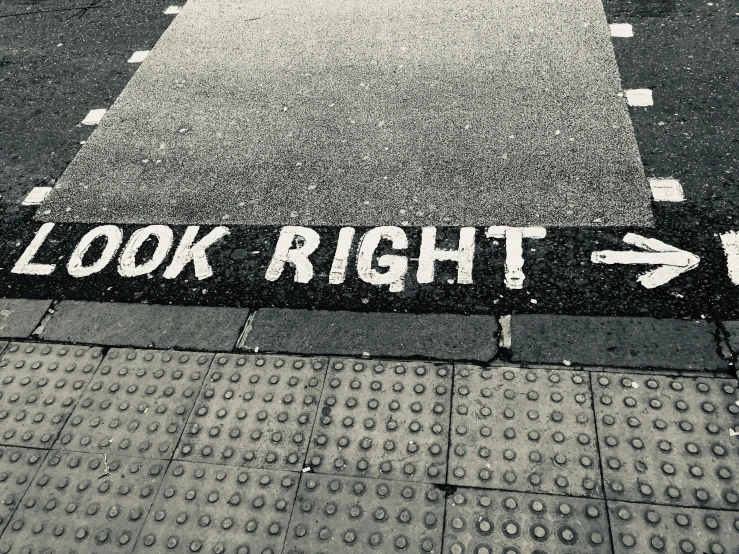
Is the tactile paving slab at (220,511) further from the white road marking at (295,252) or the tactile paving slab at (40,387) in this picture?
the white road marking at (295,252)

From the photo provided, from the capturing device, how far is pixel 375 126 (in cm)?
532

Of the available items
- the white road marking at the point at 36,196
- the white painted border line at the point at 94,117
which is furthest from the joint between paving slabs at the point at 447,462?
the white painted border line at the point at 94,117

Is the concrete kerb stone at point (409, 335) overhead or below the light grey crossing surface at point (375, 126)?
below

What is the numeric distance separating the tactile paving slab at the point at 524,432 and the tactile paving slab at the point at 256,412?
818mm

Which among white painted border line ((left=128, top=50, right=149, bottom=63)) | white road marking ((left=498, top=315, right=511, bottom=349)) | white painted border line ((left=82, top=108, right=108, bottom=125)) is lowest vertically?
white road marking ((left=498, top=315, right=511, bottom=349))

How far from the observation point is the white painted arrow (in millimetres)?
3838

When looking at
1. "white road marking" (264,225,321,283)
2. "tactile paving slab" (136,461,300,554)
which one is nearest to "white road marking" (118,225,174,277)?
"white road marking" (264,225,321,283)

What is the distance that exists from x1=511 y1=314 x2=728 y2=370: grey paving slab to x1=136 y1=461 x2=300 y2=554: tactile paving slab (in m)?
1.53

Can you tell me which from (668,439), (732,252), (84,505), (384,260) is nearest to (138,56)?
(384,260)

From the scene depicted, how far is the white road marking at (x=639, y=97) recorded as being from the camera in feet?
16.9

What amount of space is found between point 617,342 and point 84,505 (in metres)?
3.02

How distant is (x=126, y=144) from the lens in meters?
5.52

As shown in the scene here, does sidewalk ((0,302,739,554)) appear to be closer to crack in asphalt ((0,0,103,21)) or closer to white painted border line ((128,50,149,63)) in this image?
white painted border line ((128,50,149,63))

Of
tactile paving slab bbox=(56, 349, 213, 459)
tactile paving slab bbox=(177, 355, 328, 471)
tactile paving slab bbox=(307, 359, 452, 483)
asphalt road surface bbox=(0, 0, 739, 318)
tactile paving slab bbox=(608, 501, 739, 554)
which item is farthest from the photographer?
asphalt road surface bbox=(0, 0, 739, 318)
